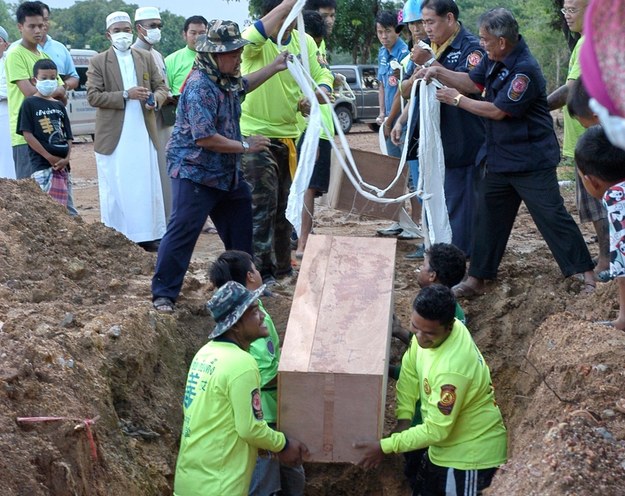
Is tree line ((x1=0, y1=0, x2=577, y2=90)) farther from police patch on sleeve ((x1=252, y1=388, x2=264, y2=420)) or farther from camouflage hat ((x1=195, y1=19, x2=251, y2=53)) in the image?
police patch on sleeve ((x1=252, y1=388, x2=264, y2=420))

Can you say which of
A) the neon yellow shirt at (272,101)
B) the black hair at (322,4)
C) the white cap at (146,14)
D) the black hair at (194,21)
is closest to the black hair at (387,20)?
the black hair at (322,4)

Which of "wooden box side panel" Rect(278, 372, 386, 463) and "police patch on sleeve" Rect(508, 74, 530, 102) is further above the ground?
"police patch on sleeve" Rect(508, 74, 530, 102)

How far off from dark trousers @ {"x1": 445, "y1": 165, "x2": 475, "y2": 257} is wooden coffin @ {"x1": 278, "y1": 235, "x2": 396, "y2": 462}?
2009mm

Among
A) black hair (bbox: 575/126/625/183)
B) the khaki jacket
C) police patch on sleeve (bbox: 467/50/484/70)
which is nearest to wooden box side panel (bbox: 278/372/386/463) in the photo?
black hair (bbox: 575/126/625/183)

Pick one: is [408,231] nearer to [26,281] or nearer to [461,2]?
[26,281]

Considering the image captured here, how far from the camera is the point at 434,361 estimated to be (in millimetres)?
4203

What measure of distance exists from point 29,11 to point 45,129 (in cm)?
124

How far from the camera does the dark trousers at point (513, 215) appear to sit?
5637 mm

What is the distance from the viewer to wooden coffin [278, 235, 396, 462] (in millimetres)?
4141

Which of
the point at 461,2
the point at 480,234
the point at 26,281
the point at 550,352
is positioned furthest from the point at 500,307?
the point at 461,2

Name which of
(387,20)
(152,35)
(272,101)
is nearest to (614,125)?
(272,101)

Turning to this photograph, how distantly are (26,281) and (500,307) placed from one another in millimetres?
3058

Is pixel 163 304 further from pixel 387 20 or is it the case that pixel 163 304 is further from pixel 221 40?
pixel 387 20

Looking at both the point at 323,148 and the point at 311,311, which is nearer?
the point at 311,311
